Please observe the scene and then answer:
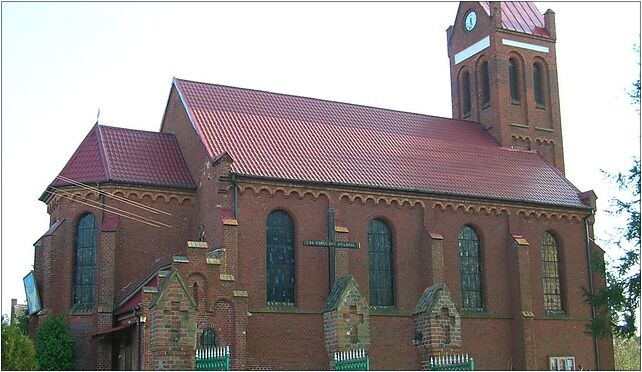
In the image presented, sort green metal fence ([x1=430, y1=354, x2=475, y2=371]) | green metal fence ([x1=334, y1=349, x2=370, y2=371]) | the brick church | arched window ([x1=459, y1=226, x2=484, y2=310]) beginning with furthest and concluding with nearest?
arched window ([x1=459, y1=226, x2=484, y2=310])
the brick church
green metal fence ([x1=334, y1=349, x2=370, y2=371])
green metal fence ([x1=430, y1=354, x2=475, y2=371])

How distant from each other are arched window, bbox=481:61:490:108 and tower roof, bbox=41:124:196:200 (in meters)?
18.8

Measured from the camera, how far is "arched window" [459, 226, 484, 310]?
39.2 metres

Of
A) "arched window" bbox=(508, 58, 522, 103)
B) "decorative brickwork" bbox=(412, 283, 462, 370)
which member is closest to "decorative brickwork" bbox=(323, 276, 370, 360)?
"decorative brickwork" bbox=(412, 283, 462, 370)

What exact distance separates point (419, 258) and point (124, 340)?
13.0m

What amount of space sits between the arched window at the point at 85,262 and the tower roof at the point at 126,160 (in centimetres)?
184

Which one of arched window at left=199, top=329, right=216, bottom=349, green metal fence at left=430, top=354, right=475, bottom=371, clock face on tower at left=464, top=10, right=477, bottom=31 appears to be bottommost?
green metal fence at left=430, top=354, right=475, bottom=371

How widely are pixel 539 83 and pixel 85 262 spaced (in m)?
27.9

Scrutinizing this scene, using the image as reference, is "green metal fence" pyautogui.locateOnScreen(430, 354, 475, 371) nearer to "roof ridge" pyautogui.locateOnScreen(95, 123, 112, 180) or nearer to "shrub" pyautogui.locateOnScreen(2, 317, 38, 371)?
"shrub" pyautogui.locateOnScreen(2, 317, 38, 371)

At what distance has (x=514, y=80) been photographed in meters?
49.4

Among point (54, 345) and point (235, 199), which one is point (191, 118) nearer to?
point (235, 199)

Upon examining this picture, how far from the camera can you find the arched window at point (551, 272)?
137ft

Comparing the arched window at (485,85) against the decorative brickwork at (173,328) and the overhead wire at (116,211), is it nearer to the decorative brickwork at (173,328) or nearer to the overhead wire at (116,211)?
the overhead wire at (116,211)

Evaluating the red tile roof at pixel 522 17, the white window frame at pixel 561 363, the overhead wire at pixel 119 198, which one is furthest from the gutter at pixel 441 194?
the red tile roof at pixel 522 17

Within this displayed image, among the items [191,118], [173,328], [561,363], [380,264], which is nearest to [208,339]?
[173,328]
